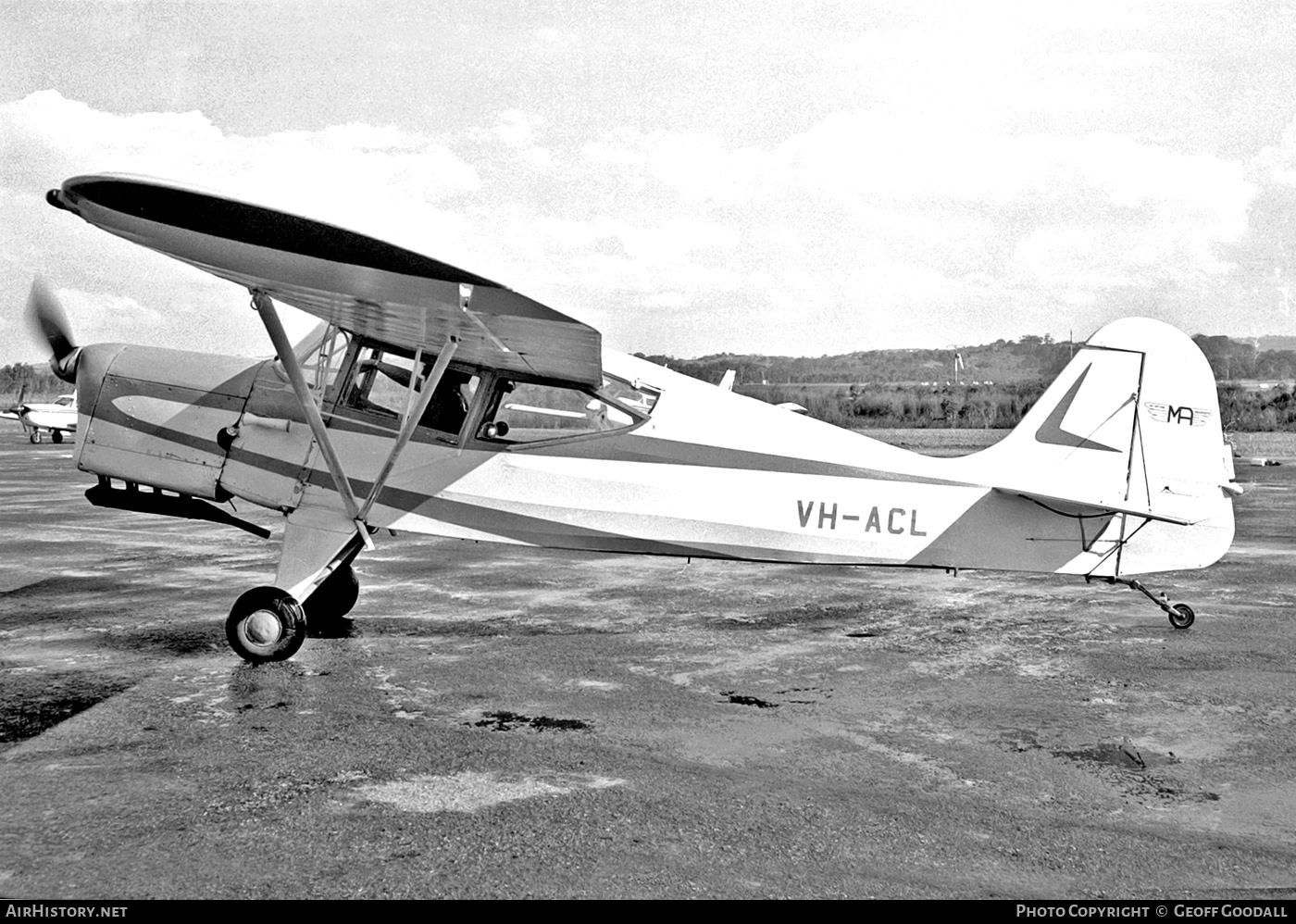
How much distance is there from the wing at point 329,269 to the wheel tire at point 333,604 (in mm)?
1995

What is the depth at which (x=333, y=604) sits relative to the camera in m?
7.77

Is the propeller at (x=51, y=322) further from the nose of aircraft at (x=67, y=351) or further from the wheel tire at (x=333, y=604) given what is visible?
the wheel tire at (x=333, y=604)

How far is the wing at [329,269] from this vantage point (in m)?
4.99

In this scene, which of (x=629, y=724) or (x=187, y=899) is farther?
(x=629, y=724)

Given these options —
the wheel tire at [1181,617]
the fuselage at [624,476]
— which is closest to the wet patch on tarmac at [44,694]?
the fuselage at [624,476]

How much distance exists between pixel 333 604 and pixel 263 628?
1.31 meters

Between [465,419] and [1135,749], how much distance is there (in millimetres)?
4450

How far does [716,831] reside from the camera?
407 cm

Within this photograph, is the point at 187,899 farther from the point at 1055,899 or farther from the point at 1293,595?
the point at 1293,595

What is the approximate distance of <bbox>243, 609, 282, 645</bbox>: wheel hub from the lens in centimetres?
645

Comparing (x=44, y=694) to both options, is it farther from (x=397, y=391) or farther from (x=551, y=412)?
(x=551, y=412)

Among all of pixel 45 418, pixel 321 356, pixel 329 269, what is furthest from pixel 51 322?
pixel 45 418

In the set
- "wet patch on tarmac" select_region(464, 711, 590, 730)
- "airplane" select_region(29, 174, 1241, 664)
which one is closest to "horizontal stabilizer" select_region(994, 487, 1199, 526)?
"airplane" select_region(29, 174, 1241, 664)

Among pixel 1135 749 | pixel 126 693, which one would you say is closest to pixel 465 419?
pixel 126 693
